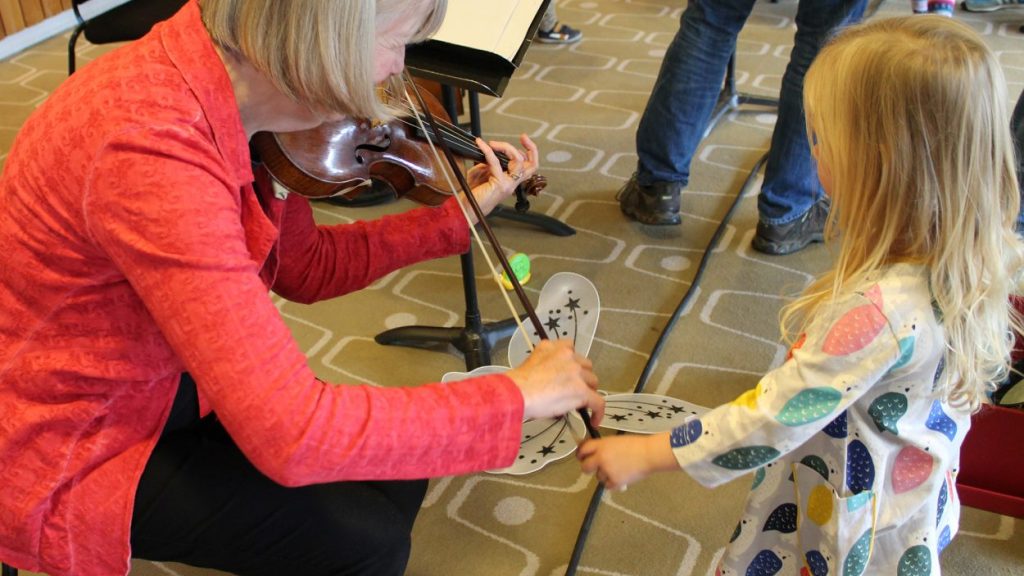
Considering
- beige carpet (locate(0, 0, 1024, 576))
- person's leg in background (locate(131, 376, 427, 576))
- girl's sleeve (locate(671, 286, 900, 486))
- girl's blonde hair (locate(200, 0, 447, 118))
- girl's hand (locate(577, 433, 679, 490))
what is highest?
girl's blonde hair (locate(200, 0, 447, 118))

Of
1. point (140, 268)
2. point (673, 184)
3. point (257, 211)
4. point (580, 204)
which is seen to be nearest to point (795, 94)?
point (673, 184)

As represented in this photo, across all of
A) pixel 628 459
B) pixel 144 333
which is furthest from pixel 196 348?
pixel 628 459

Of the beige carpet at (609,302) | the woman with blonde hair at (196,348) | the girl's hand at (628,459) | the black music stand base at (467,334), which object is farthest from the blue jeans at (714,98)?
the woman with blonde hair at (196,348)

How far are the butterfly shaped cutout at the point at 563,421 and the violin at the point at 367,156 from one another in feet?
0.72

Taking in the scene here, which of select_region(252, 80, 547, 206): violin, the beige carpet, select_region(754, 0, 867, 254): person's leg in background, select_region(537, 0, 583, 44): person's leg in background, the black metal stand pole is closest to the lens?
select_region(252, 80, 547, 206): violin

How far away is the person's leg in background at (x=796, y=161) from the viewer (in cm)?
191

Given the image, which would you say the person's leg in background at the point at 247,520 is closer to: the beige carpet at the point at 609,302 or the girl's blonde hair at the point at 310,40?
the beige carpet at the point at 609,302

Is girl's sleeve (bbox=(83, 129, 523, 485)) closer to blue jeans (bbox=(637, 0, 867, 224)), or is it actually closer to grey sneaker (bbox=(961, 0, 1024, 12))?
blue jeans (bbox=(637, 0, 867, 224))

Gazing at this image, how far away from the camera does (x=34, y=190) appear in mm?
837

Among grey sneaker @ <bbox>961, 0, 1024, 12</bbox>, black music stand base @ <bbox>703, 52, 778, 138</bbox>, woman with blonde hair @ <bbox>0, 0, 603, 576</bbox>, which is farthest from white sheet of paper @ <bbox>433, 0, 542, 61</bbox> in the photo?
grey sneaker @ <bbox>961, 0, 1024, 12</bbox>

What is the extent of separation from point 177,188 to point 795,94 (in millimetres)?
1533

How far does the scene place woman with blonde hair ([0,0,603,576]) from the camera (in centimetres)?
77

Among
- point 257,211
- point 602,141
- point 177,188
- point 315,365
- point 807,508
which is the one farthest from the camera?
point 602,141

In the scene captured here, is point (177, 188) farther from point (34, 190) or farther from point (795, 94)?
point (795, 94)
